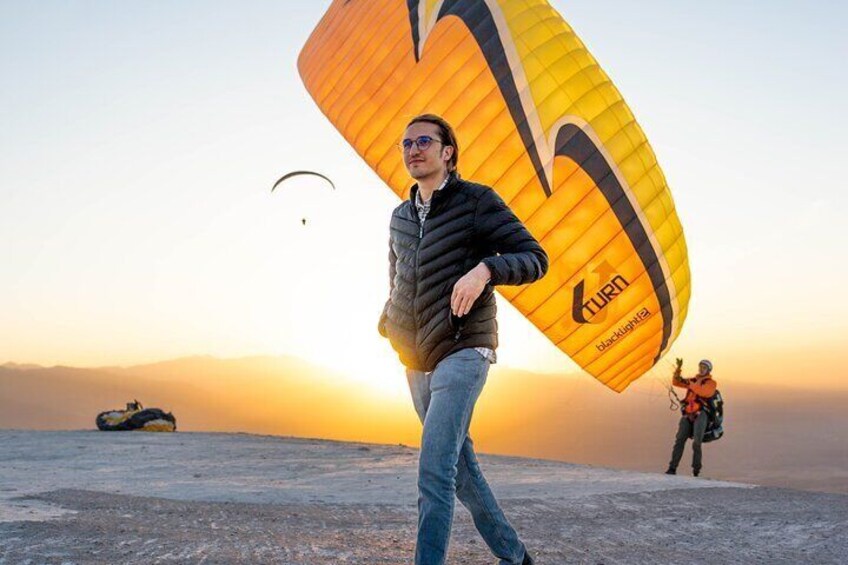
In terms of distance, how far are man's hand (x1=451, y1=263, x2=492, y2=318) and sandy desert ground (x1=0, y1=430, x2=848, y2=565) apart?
246 centimetres

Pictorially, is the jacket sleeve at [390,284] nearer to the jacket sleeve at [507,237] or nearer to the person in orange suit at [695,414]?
the jacket sleeve at [507,237]

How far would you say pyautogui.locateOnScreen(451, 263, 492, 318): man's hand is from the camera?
387cm

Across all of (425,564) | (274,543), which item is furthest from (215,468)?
(425,564)

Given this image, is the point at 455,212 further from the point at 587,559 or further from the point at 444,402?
the point at 587,559

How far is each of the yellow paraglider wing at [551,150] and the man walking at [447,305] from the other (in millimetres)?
7716

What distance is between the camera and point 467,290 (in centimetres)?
387

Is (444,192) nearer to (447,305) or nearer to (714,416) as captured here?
(447,305)

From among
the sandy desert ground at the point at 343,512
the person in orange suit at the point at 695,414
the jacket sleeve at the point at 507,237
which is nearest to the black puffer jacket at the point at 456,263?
the jacket sleeve at the point at 507,237

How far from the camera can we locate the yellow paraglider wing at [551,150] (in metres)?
12.0

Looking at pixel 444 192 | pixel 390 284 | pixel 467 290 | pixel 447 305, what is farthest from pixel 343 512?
pixel 467 290

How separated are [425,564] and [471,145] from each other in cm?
884

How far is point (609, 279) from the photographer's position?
1224 cm

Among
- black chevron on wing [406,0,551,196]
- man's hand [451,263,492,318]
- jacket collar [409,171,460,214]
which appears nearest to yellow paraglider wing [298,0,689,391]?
black chevron on wing [406,0,551,196]

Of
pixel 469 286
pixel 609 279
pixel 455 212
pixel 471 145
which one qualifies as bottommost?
pixel 469 286
